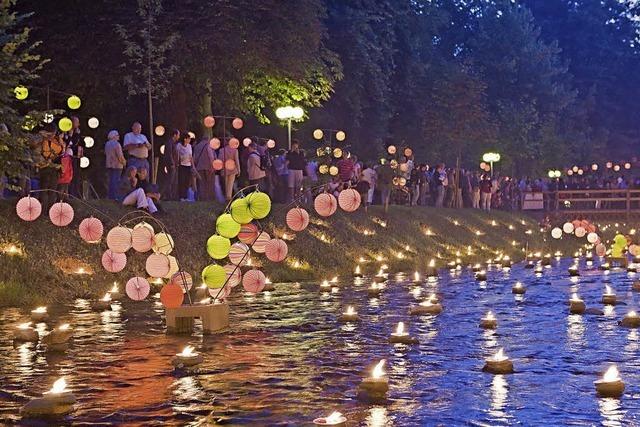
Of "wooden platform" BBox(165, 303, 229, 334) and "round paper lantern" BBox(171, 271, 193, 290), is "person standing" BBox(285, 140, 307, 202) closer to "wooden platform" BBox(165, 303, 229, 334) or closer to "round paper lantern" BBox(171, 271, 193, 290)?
"round paper lantern" BBox(171, 271, 193, 290)

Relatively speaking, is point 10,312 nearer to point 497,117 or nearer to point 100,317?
point 100,317

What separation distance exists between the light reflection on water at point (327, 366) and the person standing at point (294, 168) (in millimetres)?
12212

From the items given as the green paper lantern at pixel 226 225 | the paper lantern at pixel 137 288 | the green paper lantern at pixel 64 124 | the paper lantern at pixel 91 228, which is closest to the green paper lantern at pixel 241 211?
the green paper lantern at pixel 226 225

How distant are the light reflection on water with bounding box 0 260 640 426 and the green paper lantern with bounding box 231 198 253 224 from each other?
1.44 metres

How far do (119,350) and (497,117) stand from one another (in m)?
49.1

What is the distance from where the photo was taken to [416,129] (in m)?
49.4

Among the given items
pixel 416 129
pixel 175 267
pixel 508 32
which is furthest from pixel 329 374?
pixel 508 32

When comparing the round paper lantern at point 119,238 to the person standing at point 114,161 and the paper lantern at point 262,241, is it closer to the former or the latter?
→ the paper lantern at point 262,241

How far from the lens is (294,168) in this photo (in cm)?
2958

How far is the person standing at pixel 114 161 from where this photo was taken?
78.2 ft

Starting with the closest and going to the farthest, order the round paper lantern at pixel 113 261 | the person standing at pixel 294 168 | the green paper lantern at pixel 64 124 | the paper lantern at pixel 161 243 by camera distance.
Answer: the paper lantern at pixel 161 243
the round paper lantern at pixel 113 261
the green paper lantern at pixel 64 124
the person standing at pixel 294 168

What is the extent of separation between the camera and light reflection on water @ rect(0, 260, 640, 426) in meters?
8.21

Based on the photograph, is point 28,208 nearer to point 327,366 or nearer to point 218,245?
point 218,245

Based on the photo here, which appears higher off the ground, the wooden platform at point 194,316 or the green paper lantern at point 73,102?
the green paper lantern at point 73,102
